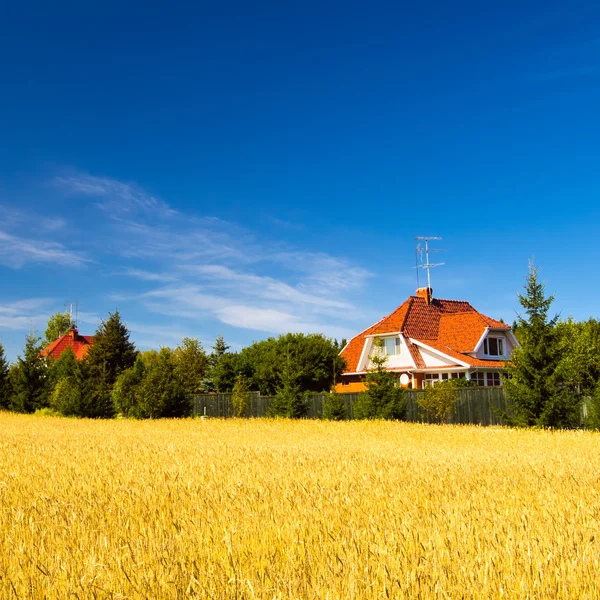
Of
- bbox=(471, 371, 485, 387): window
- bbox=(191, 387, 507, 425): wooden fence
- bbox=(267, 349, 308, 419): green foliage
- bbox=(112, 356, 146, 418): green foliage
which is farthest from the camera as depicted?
bbox=(471, 371, 485, 387): window

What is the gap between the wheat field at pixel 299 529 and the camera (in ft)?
12.9

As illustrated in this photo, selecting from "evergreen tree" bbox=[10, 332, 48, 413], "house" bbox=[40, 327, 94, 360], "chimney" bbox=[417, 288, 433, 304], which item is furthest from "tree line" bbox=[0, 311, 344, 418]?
"house" bbox=[40, 327, 94, 360]

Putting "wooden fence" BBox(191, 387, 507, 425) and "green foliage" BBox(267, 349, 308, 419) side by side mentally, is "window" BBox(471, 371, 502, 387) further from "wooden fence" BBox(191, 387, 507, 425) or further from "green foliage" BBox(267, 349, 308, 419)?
"green foliage" BBox(267, 349, 308, 419)

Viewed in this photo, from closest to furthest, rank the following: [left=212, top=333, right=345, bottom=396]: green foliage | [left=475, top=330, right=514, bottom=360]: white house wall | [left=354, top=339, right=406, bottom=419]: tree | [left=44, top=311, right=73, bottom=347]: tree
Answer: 1. [left=354, top=339, right=406, bottom=419]: tree
2. [left=212, top=333, right=345, bottom=396]: green foliage
3. [left=475, top=330, right=514, bottom=360]: white house wall
4. [left=44, top=311, right=73, bottom=347]: tree

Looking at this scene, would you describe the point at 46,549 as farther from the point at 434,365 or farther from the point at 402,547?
the point at 434,365

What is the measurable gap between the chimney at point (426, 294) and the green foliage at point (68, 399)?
98.0 ft

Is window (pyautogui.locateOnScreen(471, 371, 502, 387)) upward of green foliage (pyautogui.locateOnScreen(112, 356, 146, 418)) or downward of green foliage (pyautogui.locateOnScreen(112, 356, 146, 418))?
upward

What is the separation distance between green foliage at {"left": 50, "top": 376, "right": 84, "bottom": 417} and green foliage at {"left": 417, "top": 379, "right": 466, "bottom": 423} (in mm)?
21998

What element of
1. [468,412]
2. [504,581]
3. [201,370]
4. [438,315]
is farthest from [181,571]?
[201,370]

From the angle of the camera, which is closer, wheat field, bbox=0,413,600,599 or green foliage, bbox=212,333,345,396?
wheat field, bbox=0,413,600,599

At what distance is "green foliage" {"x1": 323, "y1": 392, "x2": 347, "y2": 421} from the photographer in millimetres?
32312

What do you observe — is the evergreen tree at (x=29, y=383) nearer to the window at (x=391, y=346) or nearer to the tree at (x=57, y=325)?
the window at (x=391, y=346)

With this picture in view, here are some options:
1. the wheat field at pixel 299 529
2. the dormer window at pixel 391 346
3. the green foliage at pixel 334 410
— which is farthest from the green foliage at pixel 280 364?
the wheat field at pixel 299 529

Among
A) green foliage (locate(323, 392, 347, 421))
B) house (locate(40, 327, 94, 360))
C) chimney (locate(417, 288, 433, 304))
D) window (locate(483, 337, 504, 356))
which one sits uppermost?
chimney (locate(417, 288, 433, 304))
